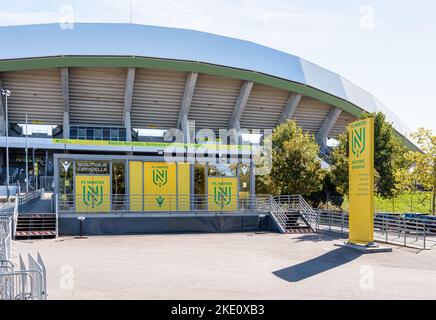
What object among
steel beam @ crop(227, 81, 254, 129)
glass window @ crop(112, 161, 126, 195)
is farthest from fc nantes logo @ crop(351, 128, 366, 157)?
steel beam @ crop(227, 81, 254, 129)

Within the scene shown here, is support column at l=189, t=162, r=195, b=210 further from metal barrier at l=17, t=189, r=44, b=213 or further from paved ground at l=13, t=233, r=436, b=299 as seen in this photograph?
metal barrier at l=17, t=189, r=44, b=213

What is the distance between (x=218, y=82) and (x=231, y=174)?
77.2 ft

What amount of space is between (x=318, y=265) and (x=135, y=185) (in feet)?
38.3

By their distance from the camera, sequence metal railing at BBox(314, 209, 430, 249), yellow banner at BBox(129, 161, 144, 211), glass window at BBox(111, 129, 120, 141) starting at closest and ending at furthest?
1. metal railing at BBox(314, 209, 430, 249)
2. yellow banner at BBox(129, 161, 144, 211)
3. glass window at BBox(111, 129, 120, 141)

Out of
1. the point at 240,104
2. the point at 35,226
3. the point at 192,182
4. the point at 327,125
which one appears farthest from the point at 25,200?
the point at 327,125

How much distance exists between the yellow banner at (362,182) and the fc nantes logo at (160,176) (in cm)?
931

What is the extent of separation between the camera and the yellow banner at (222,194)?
2247 centimetres

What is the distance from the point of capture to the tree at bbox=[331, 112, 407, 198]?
26.7 metres

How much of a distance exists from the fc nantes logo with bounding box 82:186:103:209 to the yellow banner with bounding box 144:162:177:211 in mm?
2087

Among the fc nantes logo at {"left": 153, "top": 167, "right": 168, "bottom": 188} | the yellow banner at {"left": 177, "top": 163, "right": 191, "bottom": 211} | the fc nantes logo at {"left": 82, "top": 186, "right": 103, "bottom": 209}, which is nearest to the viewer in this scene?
the fc nantes logo at {"left": 82, "top": 186, "right": 103, "bottom": 209}

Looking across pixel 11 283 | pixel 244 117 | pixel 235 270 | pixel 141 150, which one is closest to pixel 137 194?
pixel 235 270

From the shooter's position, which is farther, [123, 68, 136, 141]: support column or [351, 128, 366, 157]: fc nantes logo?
[123, 68, 136, 141]: support column

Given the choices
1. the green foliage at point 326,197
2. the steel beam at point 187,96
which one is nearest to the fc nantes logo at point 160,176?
the green foliage at point 326,197

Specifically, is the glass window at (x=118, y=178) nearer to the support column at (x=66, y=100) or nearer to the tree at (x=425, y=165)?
the tree at (x=425, y=165)
